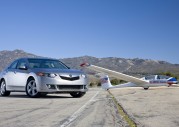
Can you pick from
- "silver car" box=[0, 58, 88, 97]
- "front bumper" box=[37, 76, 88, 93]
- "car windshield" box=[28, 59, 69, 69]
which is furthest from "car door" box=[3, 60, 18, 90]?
"front bumper" box=[37, 76, 88, 93]

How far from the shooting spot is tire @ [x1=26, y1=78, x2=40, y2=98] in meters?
12.5

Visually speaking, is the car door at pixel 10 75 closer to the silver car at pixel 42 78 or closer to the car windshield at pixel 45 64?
the silver car at pixel 42 78

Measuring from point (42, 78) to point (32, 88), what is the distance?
0.70 m

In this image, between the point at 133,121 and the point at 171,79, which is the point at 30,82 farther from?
the point at 171,79

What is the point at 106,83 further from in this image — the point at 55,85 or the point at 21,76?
the point at 55,85

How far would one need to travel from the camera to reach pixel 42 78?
12.3 metres

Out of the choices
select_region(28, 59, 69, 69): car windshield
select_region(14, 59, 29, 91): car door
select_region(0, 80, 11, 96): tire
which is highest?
select_region(28, 59, 69, 69): car windshield

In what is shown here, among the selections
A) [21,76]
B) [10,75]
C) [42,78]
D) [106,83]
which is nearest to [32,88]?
[42,78]

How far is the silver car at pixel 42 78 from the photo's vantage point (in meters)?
12.3

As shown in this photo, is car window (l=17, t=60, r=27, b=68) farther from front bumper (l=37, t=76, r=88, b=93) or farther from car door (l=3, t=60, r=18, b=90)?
front bumper (l=37, t=76, r=88, b=93)

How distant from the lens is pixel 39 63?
536 inches

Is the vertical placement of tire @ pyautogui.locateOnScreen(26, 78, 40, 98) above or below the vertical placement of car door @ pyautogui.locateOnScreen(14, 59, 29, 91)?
below

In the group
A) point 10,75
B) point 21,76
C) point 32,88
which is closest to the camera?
point 32,88

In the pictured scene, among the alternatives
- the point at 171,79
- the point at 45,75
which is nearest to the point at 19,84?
the point at 45,75
